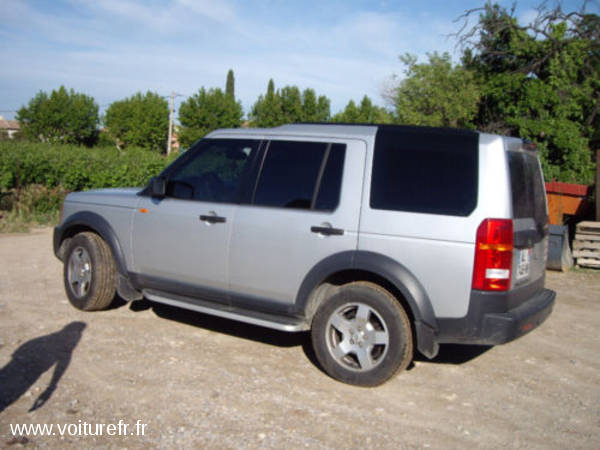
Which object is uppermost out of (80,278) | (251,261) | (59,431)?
(251,261)

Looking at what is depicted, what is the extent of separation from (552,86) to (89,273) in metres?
18.5

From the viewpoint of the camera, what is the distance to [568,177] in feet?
63.6

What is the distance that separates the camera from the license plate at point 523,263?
13.9 ft

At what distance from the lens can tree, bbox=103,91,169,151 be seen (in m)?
72.2

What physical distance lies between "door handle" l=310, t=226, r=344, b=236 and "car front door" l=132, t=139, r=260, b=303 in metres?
0.82

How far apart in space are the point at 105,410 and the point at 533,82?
20.1 meters

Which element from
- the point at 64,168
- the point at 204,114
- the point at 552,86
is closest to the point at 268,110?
the point at 204,114

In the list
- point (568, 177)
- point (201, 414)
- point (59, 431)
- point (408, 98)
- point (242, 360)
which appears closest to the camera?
point (59, 431)

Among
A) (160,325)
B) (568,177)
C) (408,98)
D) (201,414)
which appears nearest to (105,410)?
(201,414)

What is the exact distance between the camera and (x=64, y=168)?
15.1m

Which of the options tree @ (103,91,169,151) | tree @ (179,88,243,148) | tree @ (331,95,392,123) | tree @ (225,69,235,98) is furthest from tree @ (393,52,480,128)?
tree @ (225,69,235,98)

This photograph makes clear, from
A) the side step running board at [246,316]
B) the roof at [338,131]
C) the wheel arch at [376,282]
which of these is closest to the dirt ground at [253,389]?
the side step running board at [246,316]

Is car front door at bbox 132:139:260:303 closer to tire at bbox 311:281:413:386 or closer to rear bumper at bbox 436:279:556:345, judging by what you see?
tire at bbox 311:281:413:386

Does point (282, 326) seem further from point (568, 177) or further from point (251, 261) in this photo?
point (568, 177)
